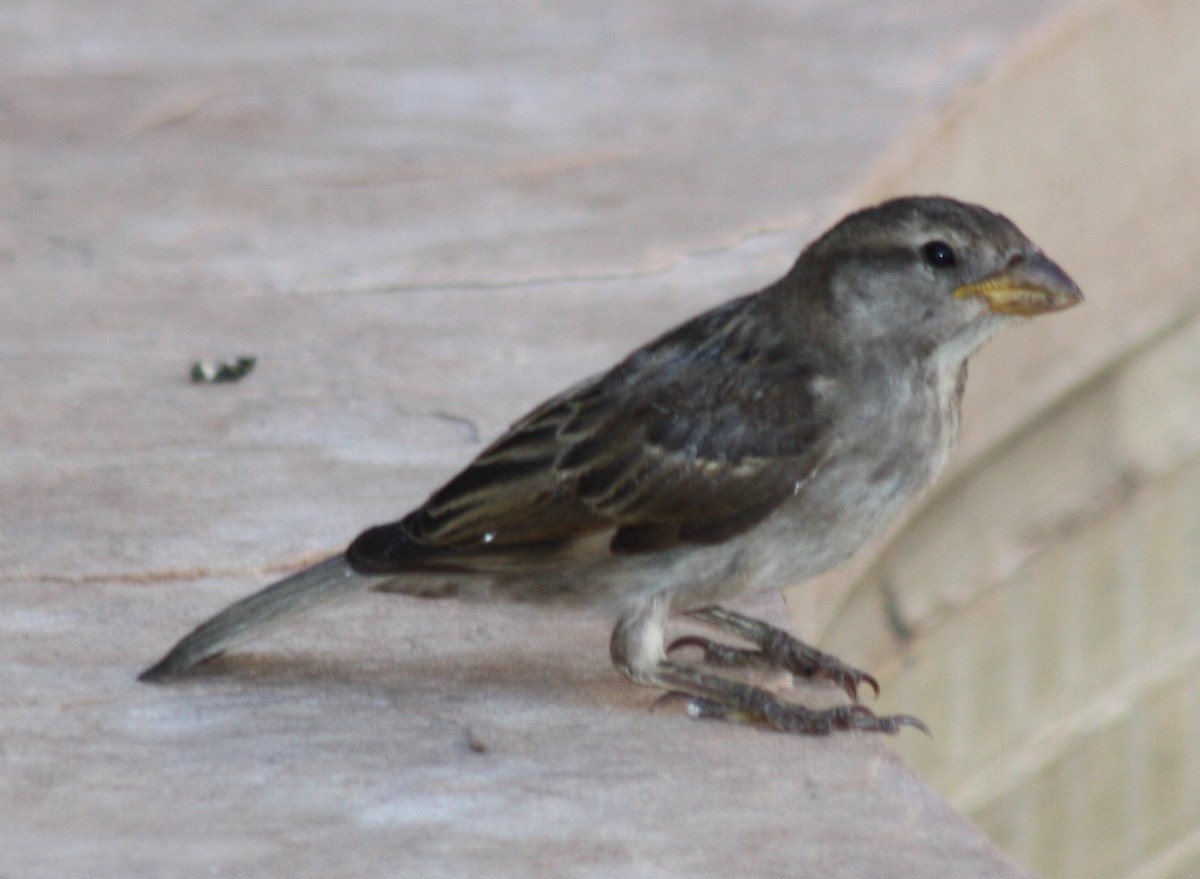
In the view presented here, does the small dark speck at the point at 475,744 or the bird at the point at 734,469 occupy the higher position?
the bird at the point at 734,469

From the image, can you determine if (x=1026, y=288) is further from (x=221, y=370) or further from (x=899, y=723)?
(x=221, y=370)

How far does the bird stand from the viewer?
3031mm

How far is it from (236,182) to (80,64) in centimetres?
97

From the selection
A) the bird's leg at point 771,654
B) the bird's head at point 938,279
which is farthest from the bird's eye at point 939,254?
the bird's leg at point 771,654

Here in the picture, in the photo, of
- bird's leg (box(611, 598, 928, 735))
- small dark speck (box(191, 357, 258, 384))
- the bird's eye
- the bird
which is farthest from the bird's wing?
small dark speck (box(191, 357, 258, 384))

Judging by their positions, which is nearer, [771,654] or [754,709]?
[754,709]

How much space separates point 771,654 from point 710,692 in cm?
27

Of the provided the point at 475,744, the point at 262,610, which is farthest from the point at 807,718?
the point at 262,610

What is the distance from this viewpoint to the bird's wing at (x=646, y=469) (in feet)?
9.96

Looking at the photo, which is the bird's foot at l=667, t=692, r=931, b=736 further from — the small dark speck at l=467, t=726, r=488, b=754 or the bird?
the small dark speck at l=467, t=726, r=488, b=754

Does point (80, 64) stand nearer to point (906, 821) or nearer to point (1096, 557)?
point (1096, 557)

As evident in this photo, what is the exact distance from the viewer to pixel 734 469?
3043 mm

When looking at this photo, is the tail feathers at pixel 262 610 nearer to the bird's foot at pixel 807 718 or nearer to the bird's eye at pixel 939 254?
the bird's foot at pixel 807 718

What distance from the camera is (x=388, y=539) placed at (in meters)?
3.07
